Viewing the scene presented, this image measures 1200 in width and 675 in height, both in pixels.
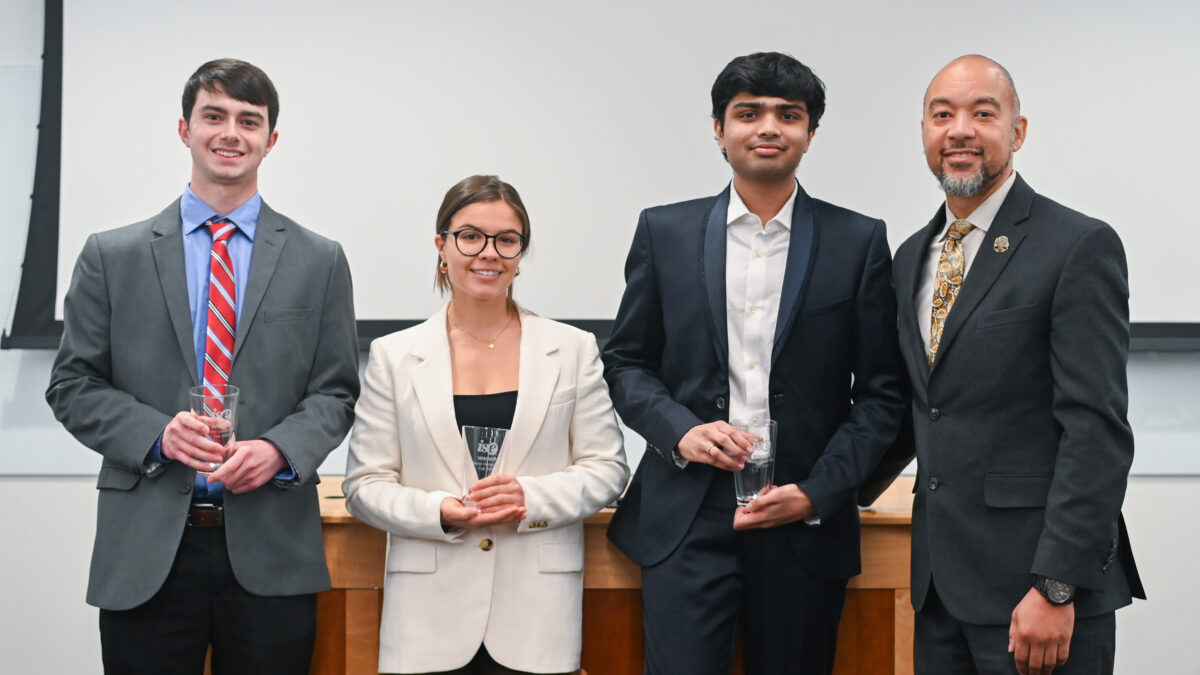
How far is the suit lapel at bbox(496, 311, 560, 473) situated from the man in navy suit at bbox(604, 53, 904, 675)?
7.3 inches

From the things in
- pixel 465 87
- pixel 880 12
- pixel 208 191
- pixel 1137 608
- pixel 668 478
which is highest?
pixel 880 12

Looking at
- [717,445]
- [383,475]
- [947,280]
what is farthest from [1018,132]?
[383,475]

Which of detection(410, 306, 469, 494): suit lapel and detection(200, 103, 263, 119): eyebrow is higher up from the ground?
detection(200, 103, 263, 119): eyebrow

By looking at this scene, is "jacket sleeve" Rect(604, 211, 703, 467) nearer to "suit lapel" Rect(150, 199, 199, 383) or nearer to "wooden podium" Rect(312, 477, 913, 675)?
"wooden podium" Rect(312, 477, 913, 675)

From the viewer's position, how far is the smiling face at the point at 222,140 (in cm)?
244

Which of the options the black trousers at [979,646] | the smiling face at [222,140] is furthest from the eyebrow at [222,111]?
the black trousers at [979,646]

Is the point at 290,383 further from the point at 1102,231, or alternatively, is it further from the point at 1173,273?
the point at 1173,273

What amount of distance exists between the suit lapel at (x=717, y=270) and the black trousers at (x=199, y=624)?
3.86 feet

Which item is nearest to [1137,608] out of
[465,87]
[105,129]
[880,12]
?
[880,12]

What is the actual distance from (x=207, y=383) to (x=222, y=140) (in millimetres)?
586

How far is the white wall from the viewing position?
427cm

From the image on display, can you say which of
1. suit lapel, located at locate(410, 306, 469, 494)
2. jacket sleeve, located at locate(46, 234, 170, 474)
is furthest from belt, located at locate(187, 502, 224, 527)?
suit lapel, located at locate(410, 306, 469, 494)

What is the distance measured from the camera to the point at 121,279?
94.3 inches

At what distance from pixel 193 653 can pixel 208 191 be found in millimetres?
1091
